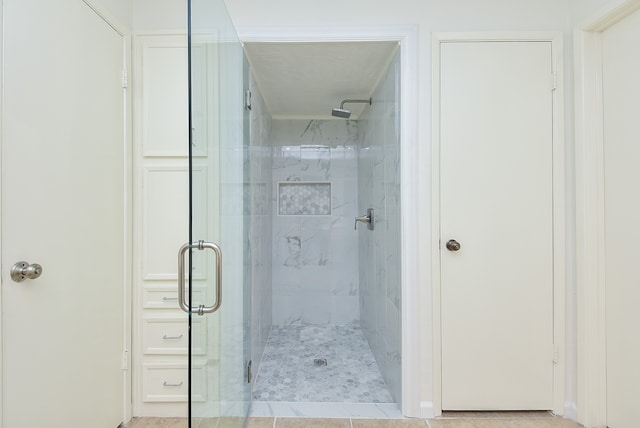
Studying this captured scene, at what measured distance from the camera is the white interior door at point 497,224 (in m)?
1.93

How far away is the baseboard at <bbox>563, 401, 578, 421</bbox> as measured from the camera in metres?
1.88

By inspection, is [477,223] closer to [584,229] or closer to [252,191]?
[584,229]

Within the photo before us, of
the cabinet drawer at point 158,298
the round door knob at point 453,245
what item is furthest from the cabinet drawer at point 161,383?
the round door knob at point 453,245

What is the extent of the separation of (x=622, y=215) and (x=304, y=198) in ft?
8.82

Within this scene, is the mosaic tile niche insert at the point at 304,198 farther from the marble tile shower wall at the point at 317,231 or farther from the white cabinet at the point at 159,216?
the white cabinet at the point at 159,216

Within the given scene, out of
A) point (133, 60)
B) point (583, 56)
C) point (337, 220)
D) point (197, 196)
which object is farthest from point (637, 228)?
point (133, 60)

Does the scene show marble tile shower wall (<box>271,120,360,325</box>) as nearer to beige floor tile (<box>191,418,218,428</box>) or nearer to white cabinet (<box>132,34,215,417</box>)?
white cabinet (<box>132,34,215,417</box>)

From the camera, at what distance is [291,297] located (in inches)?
149

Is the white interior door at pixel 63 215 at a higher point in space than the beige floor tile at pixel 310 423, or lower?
higher

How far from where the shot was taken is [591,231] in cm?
184

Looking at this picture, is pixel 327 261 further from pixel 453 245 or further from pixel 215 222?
pixel 215 222

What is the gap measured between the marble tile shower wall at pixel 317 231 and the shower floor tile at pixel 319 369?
0.31 meters

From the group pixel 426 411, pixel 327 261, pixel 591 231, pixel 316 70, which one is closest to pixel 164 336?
pixel 426 411

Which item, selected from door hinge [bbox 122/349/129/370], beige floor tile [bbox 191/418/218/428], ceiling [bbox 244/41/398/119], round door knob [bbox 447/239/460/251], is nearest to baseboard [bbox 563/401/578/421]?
round door knob [bbox 447/239/460/251]
